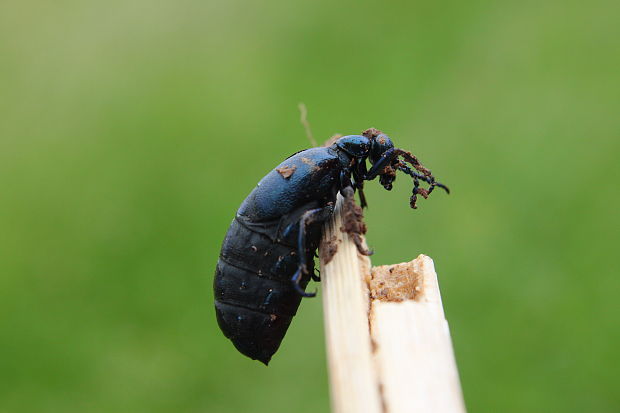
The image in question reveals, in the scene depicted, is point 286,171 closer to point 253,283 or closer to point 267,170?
point 253,283

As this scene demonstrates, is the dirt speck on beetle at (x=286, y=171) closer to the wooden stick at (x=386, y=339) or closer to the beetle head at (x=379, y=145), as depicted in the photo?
the beetle head at (x=379, y=145)

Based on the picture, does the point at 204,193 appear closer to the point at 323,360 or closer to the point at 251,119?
the point at 251,119

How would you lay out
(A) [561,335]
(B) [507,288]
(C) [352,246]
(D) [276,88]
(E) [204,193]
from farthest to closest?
1. (D) [276,88]
2. (E) [204,193]
3. (B) [507,288]
4. (A) [561,335]
5. (C) [352,246]

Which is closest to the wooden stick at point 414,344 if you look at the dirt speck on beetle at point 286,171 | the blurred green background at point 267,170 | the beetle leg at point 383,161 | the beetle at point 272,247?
the beetle at point 272,247

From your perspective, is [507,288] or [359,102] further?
[359,102]

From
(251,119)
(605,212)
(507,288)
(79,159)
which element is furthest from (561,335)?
(79,159)

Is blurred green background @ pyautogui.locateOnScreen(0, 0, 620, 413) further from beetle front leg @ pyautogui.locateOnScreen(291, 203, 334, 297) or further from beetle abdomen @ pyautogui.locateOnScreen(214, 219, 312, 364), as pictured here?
beetle front leg @ pyautogui.locateOnScreen(291, 203, 334, 297)
